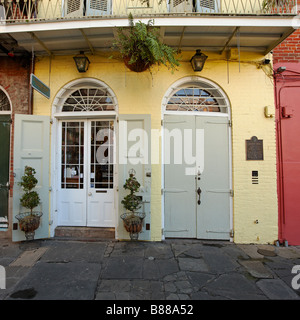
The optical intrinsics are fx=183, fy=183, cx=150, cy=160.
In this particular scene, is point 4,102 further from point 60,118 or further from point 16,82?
point 60,118

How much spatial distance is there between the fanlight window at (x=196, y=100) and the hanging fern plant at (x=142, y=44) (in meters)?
1.06

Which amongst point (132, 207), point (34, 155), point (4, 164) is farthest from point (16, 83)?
point (132, 207)

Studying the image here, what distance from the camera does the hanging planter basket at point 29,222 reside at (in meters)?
3.88

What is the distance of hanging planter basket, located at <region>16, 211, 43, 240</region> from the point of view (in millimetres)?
3883

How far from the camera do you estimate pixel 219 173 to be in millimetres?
4418

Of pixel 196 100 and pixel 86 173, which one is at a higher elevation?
pixel 196 100

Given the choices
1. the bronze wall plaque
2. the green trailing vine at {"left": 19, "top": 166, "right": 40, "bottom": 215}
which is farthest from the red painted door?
the green trailing vine at {"left": 19, "top": 166, "right": 40, "bottom": 215}

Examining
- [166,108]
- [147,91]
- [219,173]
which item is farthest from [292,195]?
[147,91]

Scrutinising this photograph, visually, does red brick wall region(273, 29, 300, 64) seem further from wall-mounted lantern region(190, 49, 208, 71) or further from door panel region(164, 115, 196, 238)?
door panel region(164, 115, 196, 238)

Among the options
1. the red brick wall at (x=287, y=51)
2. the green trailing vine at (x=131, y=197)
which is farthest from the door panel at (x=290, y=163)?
the green trailing vine at (x=131, y=197)

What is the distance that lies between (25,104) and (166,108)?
350 centimetres

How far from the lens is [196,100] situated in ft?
15.2

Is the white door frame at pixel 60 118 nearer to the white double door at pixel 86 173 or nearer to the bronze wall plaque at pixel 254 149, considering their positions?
the white double door at pixel 86 173

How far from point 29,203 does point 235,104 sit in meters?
5.26
